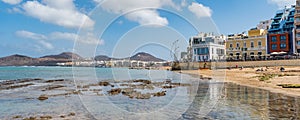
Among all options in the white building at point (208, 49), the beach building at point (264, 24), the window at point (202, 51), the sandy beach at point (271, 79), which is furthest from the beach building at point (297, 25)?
the beach building at point (264, 24)

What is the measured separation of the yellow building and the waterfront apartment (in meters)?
1.71

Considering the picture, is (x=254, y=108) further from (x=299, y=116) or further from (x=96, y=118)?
(x=96, y=118)

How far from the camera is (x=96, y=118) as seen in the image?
12.1 m

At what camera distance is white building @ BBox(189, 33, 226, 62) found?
73250 mm

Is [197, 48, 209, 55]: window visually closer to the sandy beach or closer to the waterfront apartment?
the waterfront apartment

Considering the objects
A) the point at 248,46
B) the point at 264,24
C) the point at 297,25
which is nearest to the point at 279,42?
the point at 297,25

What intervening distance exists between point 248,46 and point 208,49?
10.7 meters

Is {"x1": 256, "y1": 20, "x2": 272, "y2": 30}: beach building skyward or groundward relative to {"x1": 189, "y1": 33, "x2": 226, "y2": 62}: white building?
skyward

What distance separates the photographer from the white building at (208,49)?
7325 cm

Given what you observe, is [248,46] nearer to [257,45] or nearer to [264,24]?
[257,45]

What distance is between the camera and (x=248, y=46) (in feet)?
227

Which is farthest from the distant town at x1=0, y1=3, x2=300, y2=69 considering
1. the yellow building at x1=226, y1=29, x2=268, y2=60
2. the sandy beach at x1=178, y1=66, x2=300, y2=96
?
the sandy beach at x1=178, y1=66, x2=300, y2=96

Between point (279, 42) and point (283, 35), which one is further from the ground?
point (283, 35)

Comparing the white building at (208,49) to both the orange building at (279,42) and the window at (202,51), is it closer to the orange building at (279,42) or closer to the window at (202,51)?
the window at (202,51)
